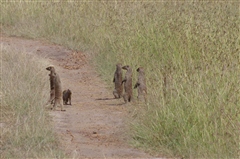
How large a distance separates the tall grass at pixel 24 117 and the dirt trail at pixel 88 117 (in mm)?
286

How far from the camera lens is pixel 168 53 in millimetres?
11820

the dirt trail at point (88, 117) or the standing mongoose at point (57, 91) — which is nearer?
the dirt trail at point (88, 117)

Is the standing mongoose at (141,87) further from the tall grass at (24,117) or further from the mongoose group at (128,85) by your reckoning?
the tall grass at (24,117)

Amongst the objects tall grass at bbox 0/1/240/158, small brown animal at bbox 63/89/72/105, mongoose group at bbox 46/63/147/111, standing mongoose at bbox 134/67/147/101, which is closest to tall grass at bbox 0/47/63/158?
mongoose group at bbox 46/63/147/111

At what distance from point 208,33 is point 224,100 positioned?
3472 mm

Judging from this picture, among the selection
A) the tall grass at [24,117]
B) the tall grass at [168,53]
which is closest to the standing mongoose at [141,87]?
the tall grass at [168,53]

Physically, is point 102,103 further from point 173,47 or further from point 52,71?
point 173,47

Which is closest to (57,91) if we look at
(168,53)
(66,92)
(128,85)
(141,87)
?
(66,92)

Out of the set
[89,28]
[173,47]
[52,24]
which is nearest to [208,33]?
[173,47]

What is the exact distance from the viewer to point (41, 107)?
30.0 feet

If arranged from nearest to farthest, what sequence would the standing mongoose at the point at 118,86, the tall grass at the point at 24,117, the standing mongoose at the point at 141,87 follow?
the tall grass at the point at 24,117
the standing mongoose at the point at 141,87
the standing mongoose at the point at 118,86

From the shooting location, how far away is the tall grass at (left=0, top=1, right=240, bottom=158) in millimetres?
7742

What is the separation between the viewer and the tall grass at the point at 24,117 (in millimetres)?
7488

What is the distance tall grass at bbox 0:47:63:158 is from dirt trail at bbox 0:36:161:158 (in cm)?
29
